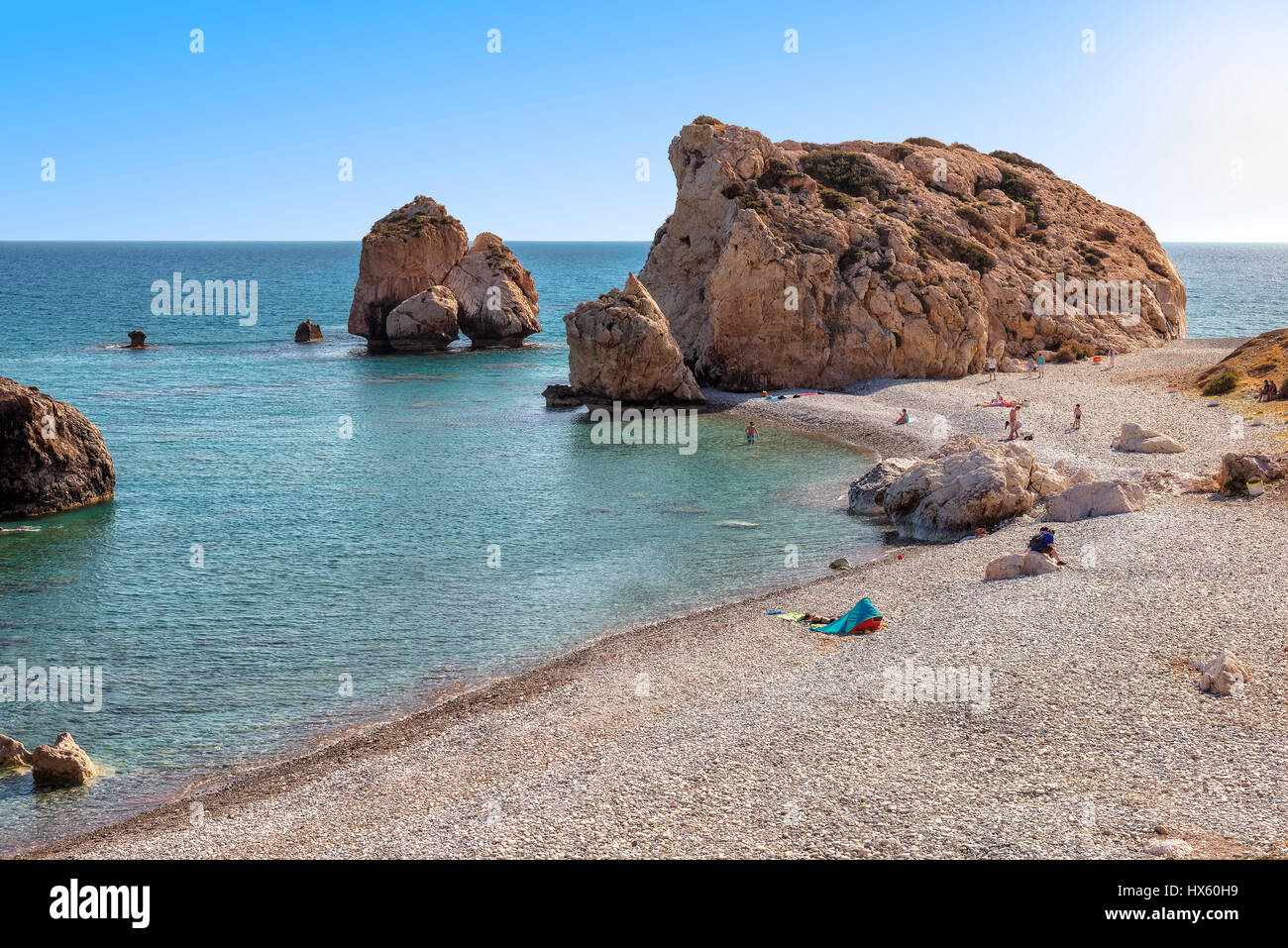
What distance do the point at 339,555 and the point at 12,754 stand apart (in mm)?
13552

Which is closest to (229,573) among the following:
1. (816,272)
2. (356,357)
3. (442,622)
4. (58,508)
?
(442,622)

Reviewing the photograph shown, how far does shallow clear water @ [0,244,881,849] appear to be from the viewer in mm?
21208

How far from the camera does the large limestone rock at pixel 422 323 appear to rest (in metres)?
86.4

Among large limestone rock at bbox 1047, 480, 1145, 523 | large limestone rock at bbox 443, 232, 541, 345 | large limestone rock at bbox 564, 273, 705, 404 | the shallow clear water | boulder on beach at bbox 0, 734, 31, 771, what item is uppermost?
large limestone rock at bbox 443, 232, 541, 345

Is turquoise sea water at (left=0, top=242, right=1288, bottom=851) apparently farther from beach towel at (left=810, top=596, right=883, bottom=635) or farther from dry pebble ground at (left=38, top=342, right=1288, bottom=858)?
beach towel at (left=810, top=596, right=883, bottom=635)

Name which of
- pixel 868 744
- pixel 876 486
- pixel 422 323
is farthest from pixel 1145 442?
pixel 422 323

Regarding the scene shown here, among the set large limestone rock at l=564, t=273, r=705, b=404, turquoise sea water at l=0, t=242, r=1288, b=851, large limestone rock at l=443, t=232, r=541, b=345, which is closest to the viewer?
turquoise sea water at l=0, t=242, r=1288, b=851

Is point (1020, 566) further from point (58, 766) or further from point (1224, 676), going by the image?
point (58, 766)

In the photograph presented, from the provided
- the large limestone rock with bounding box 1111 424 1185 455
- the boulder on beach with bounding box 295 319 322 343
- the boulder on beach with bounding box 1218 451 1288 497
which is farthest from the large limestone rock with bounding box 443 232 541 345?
the boulder on beach with bounding box 1218 451 1288 497

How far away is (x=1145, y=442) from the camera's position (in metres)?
38.7

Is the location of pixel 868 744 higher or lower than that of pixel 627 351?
lower

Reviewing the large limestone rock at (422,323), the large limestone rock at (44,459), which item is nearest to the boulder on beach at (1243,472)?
the large limestone rock at (44,459)
